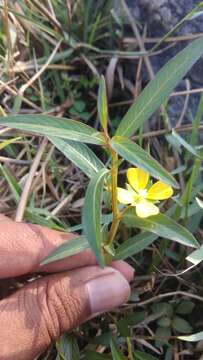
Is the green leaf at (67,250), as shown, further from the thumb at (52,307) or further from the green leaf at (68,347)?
the green leaf at (68,347)

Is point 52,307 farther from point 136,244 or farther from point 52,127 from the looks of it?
point 52,127

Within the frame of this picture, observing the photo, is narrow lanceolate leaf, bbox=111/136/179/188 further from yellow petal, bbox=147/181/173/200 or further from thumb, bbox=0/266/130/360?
thumb, bbox=0/266/130/360

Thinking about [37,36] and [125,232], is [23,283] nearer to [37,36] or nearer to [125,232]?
[125,232]

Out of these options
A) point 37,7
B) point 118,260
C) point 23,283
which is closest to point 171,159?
point 118,260

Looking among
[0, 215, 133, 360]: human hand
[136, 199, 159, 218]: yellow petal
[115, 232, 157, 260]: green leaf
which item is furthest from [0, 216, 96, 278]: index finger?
[136, 199, 159, 218]: yellow petal

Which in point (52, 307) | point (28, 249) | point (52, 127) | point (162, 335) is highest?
point (52, 127)

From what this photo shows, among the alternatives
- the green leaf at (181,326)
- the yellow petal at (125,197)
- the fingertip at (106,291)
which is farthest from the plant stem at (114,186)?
the green leaf at (181,326)

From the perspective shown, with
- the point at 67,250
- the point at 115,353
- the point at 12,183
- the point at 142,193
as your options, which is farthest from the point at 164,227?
the point at 12,183
